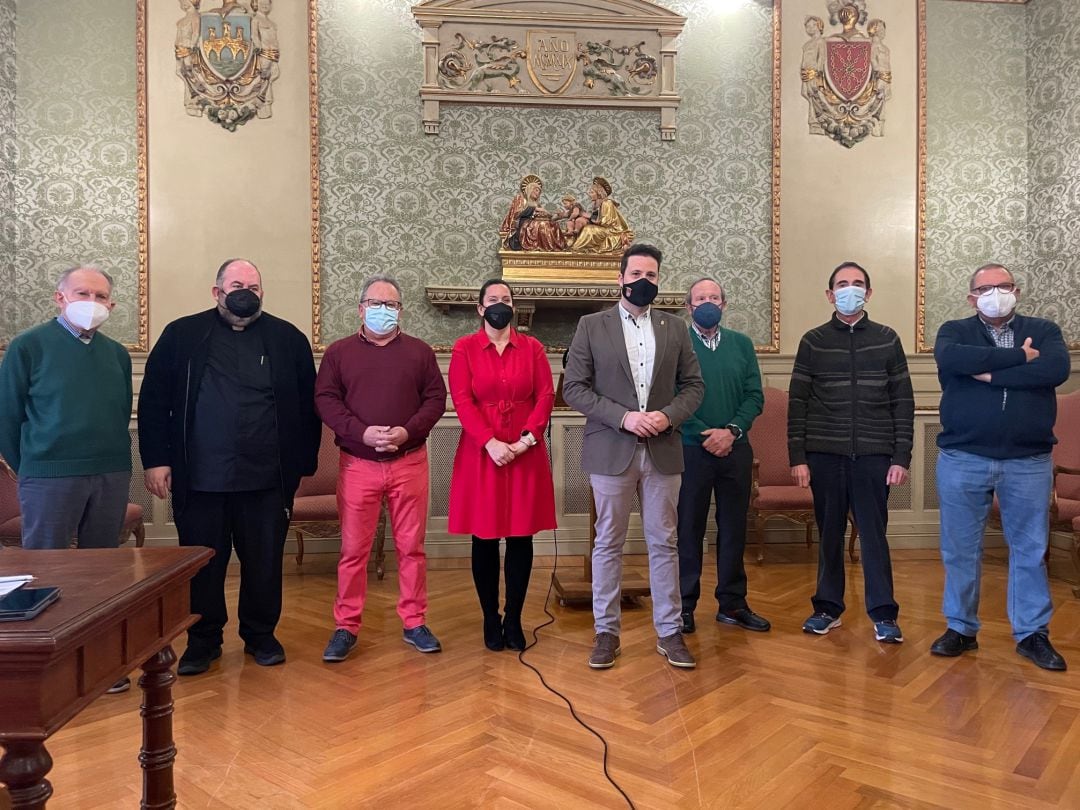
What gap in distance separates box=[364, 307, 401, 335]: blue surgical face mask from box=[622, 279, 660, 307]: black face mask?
936 millimetres

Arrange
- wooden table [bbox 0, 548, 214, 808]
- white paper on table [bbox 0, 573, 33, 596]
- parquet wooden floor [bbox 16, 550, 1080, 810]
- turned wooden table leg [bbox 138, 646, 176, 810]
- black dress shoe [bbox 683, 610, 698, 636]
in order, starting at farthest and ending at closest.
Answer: black dress shoe [bbox 683, 610, 698, 636]
parquet wooden floor [bbox 16, 550, 1080, 810]
turned wooden table leg [bbox 138, 646, 176, 810]
white paper on table [bbox 0, 573, 33, 596]
wooden table [bbox 0, 548, 214, 808]

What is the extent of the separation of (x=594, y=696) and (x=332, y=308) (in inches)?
130

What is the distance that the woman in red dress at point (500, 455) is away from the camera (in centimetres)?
295

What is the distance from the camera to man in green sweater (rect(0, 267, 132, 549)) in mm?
2602

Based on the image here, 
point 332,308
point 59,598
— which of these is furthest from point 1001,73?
point 59,598

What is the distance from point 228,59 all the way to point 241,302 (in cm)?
286

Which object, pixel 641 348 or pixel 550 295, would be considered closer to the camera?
pixel 641 348

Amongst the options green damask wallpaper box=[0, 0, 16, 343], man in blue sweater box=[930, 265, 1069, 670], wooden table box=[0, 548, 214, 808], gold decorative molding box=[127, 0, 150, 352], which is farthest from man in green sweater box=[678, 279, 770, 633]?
green damask wallpaper box=[0, 0, 16, 343]

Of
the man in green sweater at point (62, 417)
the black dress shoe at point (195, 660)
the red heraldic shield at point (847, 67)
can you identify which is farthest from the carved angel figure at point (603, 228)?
the black dress shoe at point (195, 660)

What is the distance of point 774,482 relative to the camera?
4945 millimetres

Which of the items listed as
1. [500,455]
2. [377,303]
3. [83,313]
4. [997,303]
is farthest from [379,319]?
[997,303]

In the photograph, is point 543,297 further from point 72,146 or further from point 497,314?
point 72,146

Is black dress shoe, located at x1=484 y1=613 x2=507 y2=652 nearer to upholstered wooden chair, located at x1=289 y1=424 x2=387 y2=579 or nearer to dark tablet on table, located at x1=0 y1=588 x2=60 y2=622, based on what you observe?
upholstered wooden chair, located at x1=289 y1=424 x2=387 y2=579

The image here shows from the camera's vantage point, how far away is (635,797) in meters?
1.89
